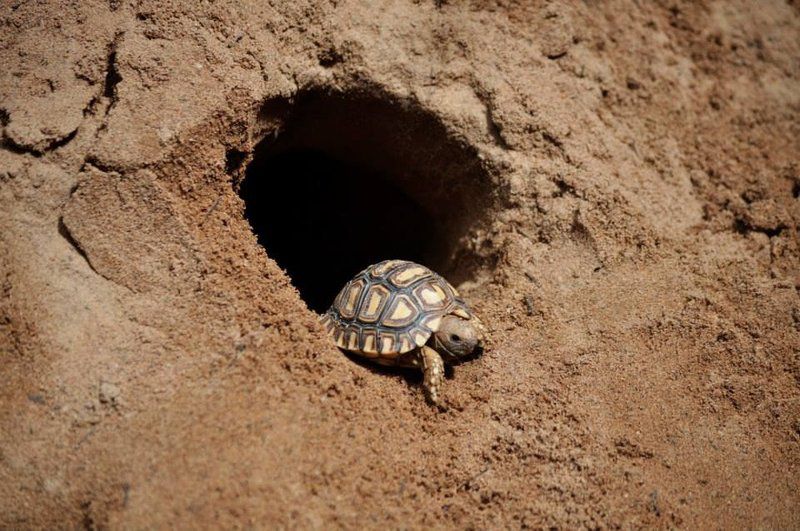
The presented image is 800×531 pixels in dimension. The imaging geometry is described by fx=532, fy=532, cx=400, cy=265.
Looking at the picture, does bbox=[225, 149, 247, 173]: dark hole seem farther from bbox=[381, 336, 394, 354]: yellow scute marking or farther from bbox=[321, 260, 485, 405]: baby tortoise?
bbox=[381, 336, 394, 354]: yellow scute marking

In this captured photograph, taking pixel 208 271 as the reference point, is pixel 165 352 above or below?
below

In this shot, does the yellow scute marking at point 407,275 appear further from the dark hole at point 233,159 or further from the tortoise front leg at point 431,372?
the dark hole at point 233,159

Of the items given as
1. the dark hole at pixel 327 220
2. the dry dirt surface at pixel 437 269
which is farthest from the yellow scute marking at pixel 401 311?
the dark hole at pixel 327 220

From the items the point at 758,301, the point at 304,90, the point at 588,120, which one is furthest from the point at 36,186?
the point at 758,301

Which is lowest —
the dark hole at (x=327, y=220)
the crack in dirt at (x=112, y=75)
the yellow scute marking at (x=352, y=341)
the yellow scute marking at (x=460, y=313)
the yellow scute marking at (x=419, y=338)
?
the dark hole at (x=327, y=220)

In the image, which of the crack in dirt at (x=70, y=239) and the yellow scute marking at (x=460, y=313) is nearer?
the crack in dirt at (x=70, y=239)

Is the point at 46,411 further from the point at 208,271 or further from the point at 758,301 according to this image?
the point at 758,301

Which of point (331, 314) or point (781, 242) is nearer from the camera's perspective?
point (331, 314)
